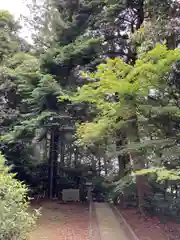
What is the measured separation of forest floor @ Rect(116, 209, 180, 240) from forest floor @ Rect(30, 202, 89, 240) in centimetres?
141

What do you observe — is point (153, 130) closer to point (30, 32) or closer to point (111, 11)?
point (111, 11)

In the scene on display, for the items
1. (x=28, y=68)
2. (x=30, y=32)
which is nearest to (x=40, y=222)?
(x=28, y=68)

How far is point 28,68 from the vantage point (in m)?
12.5

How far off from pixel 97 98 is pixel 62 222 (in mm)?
4655

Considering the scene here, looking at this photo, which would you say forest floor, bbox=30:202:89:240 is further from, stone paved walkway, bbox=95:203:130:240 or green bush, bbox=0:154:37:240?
green bush, bbox=0:154:37:240

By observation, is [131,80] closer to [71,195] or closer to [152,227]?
[152,227]

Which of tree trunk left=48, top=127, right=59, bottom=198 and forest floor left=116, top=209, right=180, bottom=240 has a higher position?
tree trunk left=48, top=127, right=59, bottom=198

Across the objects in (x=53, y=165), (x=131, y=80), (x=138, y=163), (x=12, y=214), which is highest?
(x=131, y=80)

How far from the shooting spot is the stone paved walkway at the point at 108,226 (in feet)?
24.3

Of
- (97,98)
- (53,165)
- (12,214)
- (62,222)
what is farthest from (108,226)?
(53,165)

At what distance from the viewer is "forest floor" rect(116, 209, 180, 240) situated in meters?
7.53

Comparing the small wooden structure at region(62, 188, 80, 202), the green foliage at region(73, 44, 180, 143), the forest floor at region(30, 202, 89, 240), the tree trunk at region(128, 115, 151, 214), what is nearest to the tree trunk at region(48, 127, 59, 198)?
the small wooden structure at region(62, 188, 80, 202)

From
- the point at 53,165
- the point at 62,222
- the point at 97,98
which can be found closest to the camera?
the point at 97,98

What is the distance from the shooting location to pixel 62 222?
31.0 ft
